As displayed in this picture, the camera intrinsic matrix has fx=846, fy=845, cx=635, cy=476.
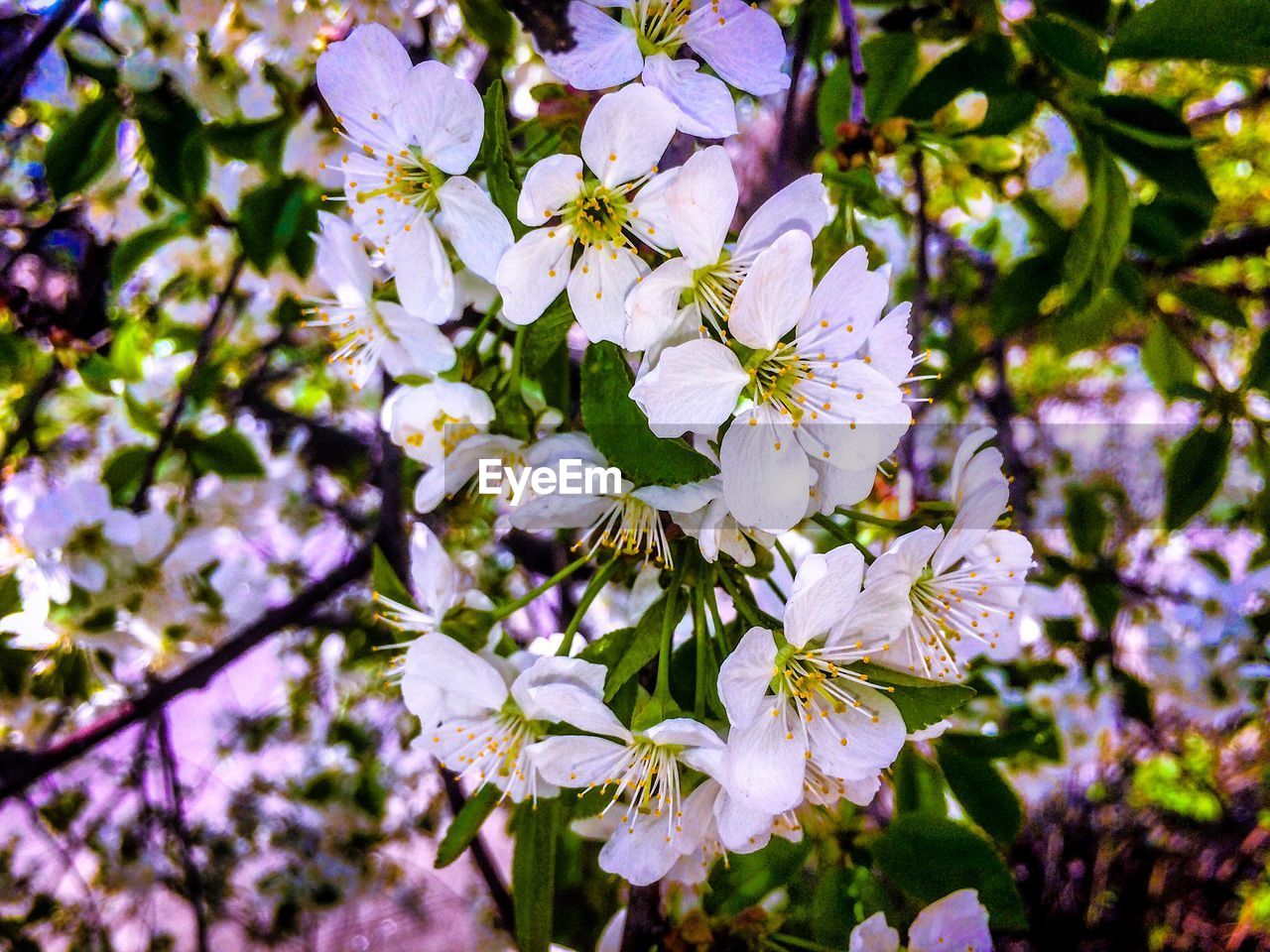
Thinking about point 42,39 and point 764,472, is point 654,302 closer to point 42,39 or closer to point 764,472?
point 764,472

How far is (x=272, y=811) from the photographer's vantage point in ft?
8.90

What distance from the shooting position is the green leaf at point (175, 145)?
112cm

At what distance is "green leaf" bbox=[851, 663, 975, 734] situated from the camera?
589 mm

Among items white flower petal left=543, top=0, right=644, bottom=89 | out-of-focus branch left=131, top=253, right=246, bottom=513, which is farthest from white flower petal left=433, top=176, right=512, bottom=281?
out-of-focus branch left=131, top=253, right=246, bottom=513

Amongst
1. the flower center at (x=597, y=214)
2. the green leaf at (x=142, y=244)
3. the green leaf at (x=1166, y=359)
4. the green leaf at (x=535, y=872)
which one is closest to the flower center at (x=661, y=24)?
the flower center at (x=597, y=214)

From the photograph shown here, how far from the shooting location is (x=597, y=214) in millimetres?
639

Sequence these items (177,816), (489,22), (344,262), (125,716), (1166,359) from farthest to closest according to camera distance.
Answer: (177,816) → (1166,359) → (125,716) → (489,22) → (344,262)

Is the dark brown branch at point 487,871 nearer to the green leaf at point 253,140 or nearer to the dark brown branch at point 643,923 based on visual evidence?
the dark brown branch at point 643,923

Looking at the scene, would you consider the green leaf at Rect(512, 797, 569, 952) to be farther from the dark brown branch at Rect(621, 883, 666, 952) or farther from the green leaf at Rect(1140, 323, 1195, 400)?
the green leaf at Rect(1140, 323, 1195, 400)

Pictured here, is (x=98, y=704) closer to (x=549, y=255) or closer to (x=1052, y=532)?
(x=549, y=255)

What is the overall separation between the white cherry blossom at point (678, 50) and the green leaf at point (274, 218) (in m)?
0.69

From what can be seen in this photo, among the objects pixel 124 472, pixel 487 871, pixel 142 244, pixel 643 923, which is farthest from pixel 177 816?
pixel 643 923

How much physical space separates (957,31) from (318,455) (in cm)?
178

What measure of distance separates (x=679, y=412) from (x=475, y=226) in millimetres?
215
